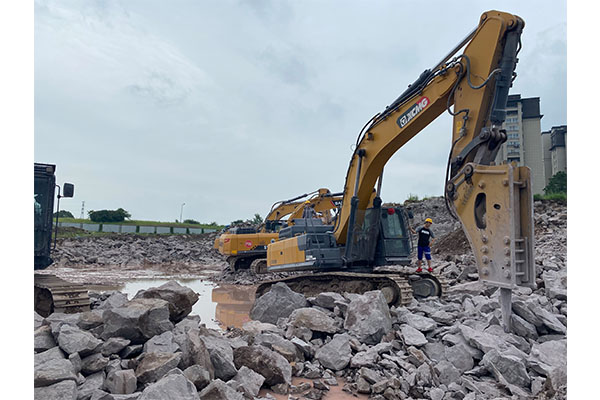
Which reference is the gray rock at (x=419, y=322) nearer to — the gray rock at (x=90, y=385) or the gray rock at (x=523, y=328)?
the gray rock at (x=523, y=328)

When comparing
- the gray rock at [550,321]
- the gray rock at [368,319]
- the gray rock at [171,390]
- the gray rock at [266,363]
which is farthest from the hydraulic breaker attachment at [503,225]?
the gray rock at [171,390]

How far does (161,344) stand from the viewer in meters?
4.39

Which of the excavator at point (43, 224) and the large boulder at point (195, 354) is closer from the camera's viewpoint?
the large boulder at point (195, 354)

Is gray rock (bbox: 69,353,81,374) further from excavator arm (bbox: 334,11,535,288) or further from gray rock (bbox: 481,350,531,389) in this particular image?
excavator arm (bbox: 334,11,535,288)

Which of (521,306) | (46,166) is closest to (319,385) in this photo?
(521,306)

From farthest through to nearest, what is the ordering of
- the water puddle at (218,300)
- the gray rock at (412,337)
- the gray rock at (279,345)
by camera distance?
the water puddle at (218,300) < the gray rock at (412,337) < the gray rock at (279,345)

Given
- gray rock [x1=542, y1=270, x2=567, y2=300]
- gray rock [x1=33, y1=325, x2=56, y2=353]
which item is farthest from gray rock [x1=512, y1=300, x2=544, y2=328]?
gray rock [x1=33, y1=325, x2=56, y2=353]

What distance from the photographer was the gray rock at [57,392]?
3.28 metres

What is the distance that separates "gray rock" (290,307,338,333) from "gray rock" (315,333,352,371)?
598 mm

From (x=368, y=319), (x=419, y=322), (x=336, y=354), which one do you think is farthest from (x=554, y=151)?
(x=336, y=354)

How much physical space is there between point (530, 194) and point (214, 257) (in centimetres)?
2648

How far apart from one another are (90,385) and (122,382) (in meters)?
0.26

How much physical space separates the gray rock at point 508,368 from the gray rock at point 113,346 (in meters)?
3.88

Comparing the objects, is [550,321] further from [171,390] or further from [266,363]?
[171,390]
